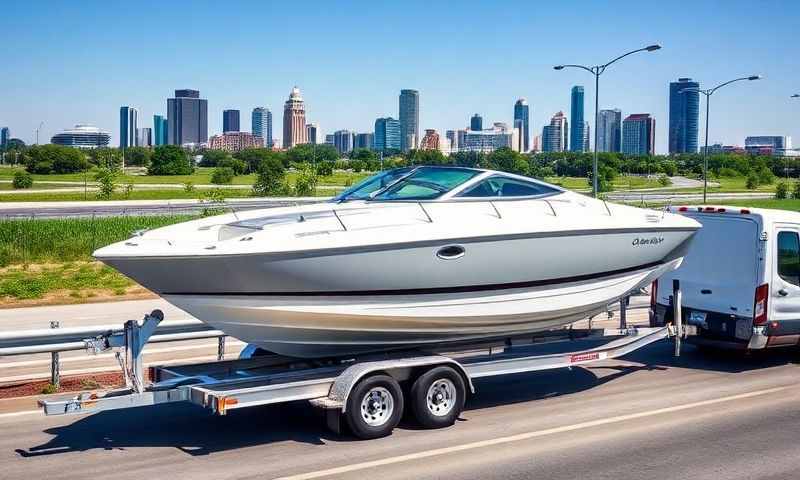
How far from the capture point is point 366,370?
9.26 m

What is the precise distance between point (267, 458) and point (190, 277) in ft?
5.95

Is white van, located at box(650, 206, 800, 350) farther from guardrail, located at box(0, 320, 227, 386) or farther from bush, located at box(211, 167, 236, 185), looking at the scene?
bush, located at box(211, 167, 236, 185)

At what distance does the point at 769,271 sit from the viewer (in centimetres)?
1191

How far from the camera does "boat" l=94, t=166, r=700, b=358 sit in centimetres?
903

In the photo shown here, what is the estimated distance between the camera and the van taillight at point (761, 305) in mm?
11875

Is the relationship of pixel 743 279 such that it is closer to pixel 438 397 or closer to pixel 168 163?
pixel 438 397

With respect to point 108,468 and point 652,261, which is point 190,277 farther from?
point 652,261

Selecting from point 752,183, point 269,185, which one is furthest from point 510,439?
point 752,183

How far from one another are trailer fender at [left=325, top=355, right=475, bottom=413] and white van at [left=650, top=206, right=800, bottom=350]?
13.6 feet

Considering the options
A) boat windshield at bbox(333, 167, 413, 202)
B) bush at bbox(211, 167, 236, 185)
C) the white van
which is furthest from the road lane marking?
bush at bbox(211, 167, 236, 185)

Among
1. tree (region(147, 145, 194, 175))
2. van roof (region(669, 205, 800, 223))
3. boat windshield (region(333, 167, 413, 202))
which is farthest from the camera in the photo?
tree (region(147, 145, 194, 175))

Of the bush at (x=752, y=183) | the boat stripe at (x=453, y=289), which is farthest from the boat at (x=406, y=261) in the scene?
the bush at (x=752, y=183)

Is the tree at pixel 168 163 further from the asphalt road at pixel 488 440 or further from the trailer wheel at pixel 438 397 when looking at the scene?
the trailer wheel at pixel 438 397

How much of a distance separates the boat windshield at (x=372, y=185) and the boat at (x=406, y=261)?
0.02 metres
